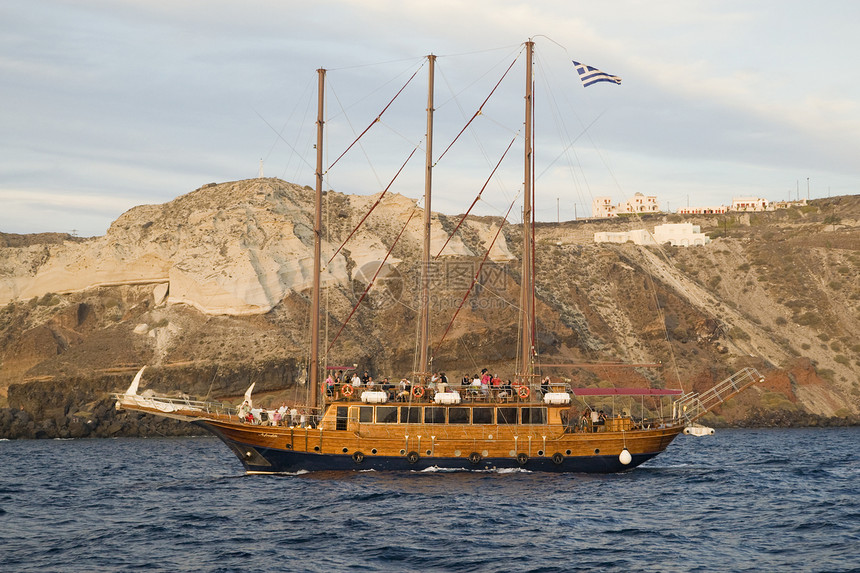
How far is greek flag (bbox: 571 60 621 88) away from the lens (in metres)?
46.9

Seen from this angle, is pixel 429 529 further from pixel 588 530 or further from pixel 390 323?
pixel 390 323

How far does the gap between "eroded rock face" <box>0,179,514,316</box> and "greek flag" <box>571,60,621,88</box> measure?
44457mm

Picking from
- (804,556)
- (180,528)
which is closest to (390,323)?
(180,528)

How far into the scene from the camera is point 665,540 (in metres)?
28.8

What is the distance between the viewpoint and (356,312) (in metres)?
94.4

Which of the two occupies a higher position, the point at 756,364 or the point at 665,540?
the point at 756,364

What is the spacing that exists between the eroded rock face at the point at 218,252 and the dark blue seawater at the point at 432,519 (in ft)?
141

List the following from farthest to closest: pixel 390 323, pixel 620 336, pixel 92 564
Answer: pixel 620 336 < pixel 390 323 < pixel 92 564

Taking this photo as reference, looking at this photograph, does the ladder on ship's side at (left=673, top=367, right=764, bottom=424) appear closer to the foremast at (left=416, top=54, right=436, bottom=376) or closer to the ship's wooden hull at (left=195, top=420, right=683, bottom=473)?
the ship's wooden hull at (left=195, top=420, right=683, bottom=473)

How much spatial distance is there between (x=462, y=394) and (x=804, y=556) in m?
21.7

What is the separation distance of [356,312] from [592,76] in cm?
5180

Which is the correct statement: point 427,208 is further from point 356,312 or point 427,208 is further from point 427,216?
point 356,312

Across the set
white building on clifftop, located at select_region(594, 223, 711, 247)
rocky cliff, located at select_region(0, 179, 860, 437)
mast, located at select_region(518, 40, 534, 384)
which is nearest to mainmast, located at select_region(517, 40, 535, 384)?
mast, located at select_region(518, 40, 534, 384)

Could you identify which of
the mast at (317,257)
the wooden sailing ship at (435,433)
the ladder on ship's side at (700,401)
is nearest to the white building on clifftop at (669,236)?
the ladder on ship's side at (700,401)
